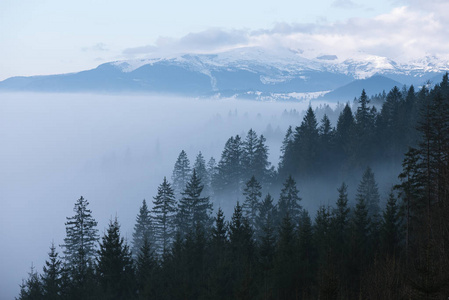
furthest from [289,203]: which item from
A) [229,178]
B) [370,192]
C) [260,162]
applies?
[229,178]

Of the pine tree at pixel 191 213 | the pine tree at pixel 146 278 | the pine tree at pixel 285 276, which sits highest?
the pine tree at pixel 285 276

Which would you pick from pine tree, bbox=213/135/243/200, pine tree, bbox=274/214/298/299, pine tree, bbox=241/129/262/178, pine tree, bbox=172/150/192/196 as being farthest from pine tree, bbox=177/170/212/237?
Result: pine tree, bbox=172/150/192/196

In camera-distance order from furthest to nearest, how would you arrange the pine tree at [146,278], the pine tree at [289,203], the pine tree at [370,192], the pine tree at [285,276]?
the pine tree at [289,203] → the pine tree at [370,192] → the pine tree at [146,278] → the pine tree at [285,276]

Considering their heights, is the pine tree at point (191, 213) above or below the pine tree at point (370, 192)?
below

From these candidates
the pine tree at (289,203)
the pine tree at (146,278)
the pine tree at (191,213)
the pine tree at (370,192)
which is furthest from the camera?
the pine tree at (289,203)

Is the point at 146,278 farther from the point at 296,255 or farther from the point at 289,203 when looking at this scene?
the point at 289,203

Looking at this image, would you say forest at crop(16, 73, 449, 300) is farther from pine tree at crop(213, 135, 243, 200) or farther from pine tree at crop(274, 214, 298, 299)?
pine tree at crop(213, 135, 243, 200)

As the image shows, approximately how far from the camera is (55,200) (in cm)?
15988

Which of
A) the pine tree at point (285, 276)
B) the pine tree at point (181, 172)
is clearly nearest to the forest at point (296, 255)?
the pine tree at point (285, 276)

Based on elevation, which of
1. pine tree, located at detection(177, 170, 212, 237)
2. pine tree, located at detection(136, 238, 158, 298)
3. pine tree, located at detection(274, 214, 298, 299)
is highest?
pine tree, located at detection(274, 214, 298, 299)

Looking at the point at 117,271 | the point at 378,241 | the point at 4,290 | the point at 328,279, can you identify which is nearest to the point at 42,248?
the point at 4,290

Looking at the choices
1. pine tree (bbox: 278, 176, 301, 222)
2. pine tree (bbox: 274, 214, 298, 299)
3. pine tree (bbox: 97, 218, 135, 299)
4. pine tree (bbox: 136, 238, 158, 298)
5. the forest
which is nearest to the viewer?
the forest

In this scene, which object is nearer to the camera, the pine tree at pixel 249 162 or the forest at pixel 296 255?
the forest at pixel 296 255

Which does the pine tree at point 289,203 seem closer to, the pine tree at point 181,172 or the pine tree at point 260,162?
the pine tree at point 260,162
